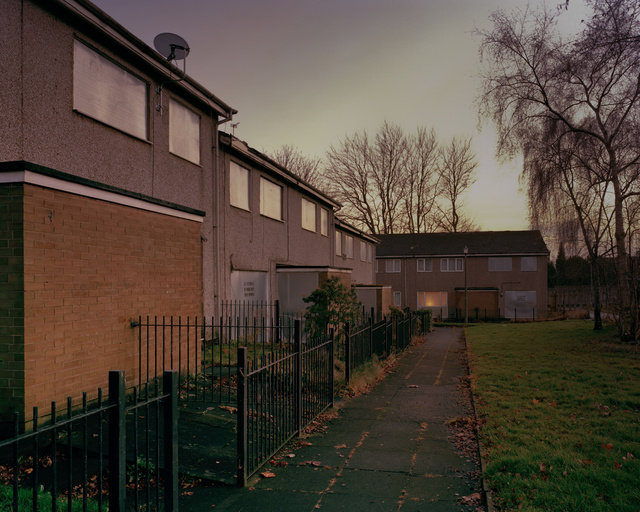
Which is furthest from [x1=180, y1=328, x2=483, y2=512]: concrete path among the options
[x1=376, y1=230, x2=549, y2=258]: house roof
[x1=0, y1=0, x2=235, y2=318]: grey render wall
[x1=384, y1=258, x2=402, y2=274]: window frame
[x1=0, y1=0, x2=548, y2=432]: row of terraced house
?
[x1=384, y1=258, x2=402, y2=274]: window frame

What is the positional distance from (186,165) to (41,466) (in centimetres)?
895

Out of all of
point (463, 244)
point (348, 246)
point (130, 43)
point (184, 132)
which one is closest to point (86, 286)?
point (130, 43)

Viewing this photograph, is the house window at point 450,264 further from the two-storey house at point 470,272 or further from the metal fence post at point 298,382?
the metal fence post at point 298,382

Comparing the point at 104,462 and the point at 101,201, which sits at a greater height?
the point at 101,201

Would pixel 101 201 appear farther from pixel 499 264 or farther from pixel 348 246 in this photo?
pixel 499 264

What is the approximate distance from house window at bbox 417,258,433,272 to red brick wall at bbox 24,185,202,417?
3772cm

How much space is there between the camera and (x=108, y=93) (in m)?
10.1

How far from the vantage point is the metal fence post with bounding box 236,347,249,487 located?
5023mm

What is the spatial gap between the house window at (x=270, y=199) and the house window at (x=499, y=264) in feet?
93.6

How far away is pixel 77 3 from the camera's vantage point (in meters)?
8.80

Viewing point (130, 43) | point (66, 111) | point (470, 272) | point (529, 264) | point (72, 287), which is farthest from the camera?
point (470, 272)

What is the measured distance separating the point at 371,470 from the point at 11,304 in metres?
4.35

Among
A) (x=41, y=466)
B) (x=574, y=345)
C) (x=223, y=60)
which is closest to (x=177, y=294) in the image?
(x=41, y=466)

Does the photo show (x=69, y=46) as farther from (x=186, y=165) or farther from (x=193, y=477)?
(x=193, y=477)
